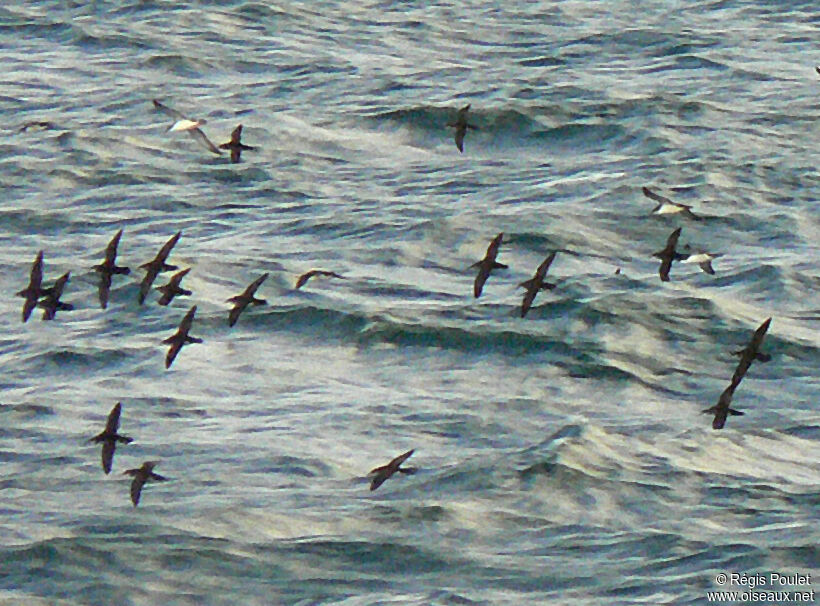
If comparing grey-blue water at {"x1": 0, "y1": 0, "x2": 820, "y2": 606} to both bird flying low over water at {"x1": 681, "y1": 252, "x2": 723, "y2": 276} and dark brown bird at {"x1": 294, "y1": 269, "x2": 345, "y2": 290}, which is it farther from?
bird flying low over water at {"x1": 681, "y1": 252, "x2": 723, "y2": 276}

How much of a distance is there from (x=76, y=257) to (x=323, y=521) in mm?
7709

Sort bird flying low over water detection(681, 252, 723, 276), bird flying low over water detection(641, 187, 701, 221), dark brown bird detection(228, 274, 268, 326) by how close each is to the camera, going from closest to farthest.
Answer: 1. dark brown bird detection(228, 274, 268, 326)
2. bird flying low over water detection(681, 252, 723, 276)
3. bird flying low over water detection(641, 187, 701, 221)

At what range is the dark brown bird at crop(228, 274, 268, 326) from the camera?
1764 centimetres

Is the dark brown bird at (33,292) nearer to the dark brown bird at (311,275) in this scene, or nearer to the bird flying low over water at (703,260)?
the dark brown bird at (311,275)

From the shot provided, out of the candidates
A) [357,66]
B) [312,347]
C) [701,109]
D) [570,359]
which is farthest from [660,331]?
[357,66]

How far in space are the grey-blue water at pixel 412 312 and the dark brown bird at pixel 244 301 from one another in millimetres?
414

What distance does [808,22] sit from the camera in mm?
33562

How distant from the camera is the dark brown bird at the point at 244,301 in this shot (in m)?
17.6

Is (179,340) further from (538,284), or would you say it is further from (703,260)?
(703,260)

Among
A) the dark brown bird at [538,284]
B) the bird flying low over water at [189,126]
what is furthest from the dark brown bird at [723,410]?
the bird flying low over water at [189,126]

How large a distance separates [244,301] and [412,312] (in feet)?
9.76

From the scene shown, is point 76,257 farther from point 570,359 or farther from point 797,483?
point 797,483

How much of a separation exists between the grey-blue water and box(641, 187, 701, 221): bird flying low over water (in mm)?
185

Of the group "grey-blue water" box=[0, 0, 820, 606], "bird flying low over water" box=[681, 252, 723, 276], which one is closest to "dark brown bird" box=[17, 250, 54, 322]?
"grey-blue water" box=[0, 0, 820, 606]
